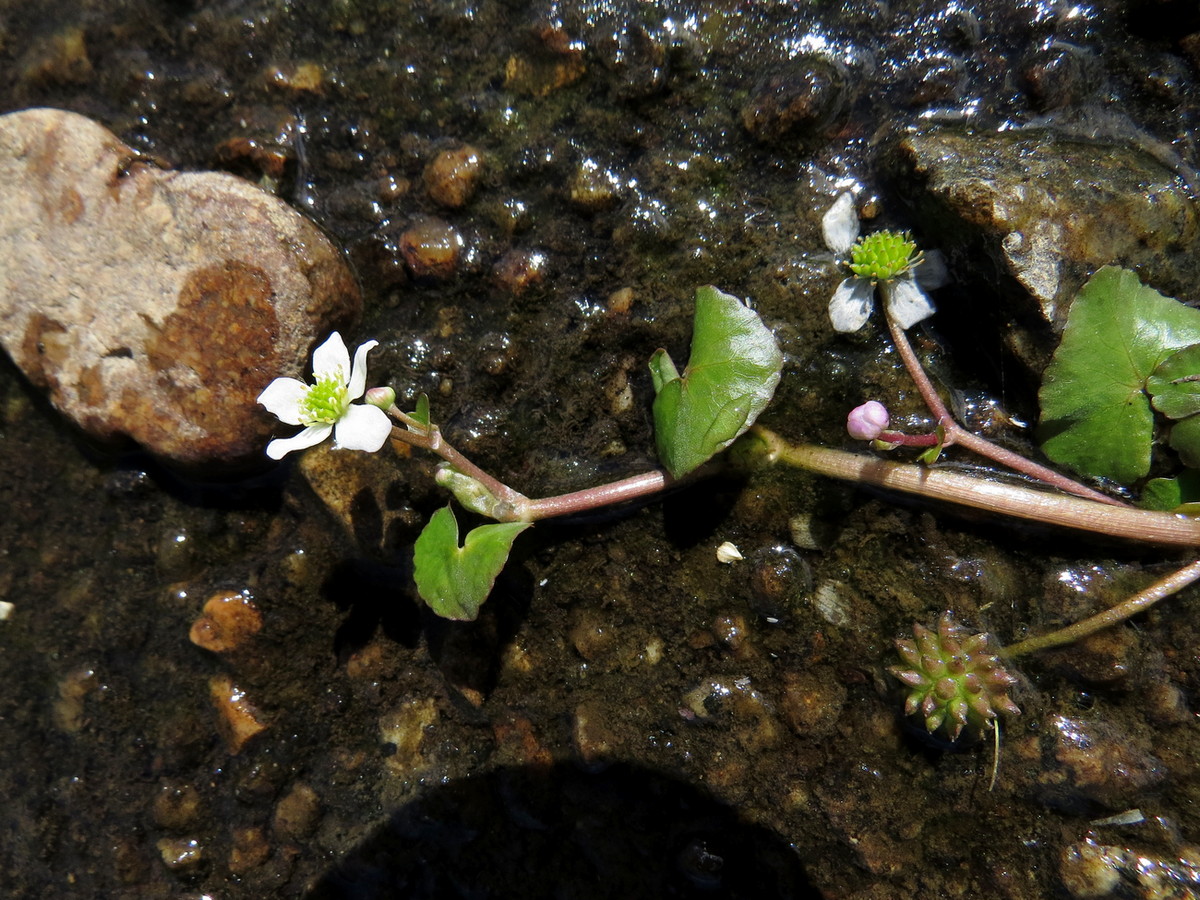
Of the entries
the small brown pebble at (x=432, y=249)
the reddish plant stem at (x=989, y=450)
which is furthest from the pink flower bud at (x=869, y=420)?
the small brown pebble at (x=432, y=249)

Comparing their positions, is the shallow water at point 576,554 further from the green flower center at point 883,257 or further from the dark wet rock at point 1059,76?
the green flower center at point 883,257

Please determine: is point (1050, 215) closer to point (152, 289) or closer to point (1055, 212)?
point (1055, 212)

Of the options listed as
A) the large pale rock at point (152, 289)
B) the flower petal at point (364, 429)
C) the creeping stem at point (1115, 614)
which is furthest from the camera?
the large pale rock at point (152, 289)

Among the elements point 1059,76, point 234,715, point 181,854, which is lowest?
point 181,854

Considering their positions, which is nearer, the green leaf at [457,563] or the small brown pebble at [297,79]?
the green leaf at [457,563]

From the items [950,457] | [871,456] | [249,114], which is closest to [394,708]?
[871,456]

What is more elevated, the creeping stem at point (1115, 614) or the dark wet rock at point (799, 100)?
the dark wet rock at point (799, 100)

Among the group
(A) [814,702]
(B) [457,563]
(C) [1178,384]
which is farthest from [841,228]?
(B) [457,563]
